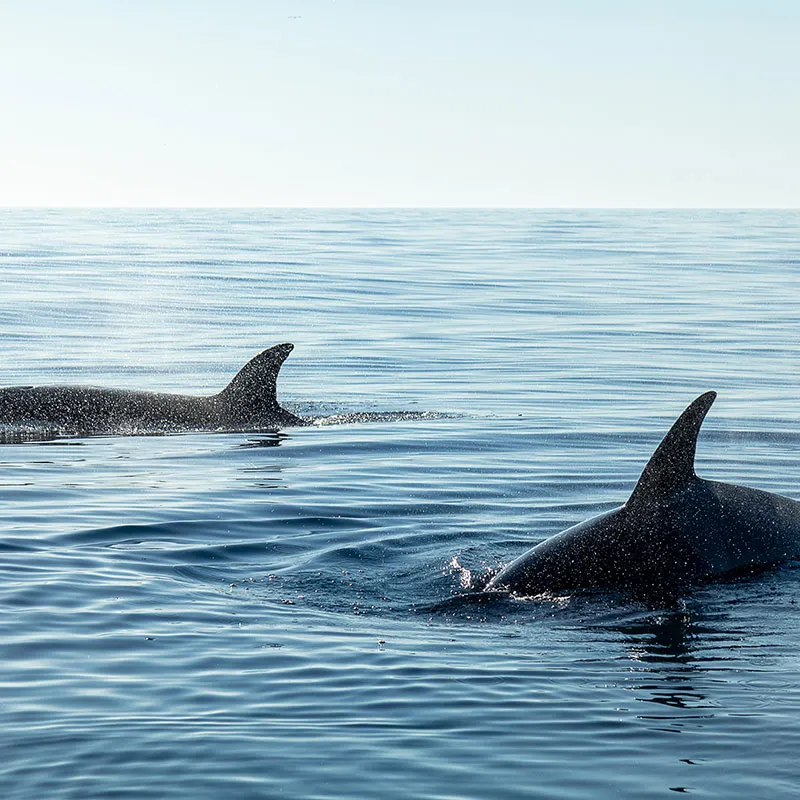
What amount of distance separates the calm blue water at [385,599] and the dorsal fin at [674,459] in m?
0.67

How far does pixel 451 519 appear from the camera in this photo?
12.4 m

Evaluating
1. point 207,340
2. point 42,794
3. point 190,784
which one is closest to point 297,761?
point 190,784

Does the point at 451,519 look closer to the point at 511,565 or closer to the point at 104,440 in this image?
the point at 511,565

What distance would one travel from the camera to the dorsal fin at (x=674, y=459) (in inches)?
352

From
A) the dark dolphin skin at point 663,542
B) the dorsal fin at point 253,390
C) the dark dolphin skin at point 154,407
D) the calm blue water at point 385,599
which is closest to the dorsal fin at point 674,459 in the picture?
the dark dolphin skin at point 663,542

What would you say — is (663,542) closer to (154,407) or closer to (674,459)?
(674,459)

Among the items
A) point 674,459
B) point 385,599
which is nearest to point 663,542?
point 674,459

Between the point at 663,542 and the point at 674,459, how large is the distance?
501 millimetres

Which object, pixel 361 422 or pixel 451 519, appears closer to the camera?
pixel 451 519

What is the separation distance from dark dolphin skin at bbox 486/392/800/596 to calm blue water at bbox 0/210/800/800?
0.64 feet

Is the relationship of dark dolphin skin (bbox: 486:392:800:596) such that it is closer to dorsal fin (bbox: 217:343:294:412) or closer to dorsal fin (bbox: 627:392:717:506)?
dorsal fin (bbox: 627:392:717:506)

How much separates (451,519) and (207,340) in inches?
802

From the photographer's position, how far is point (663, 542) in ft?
30.1

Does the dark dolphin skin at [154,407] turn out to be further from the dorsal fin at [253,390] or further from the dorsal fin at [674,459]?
the dorsal fin at [674,459]
